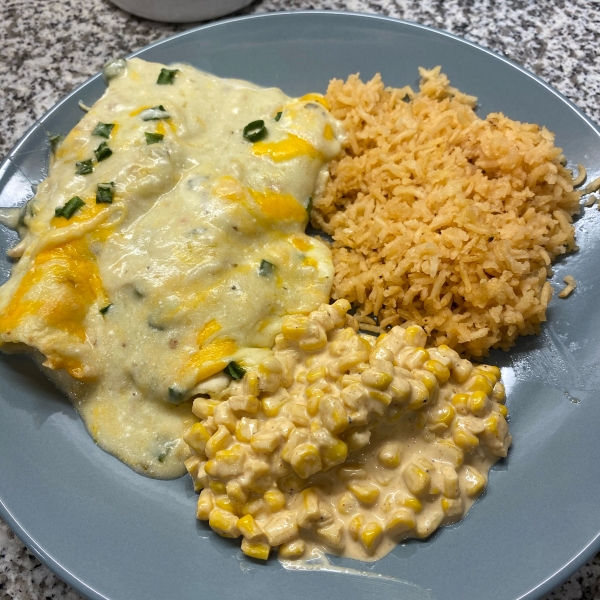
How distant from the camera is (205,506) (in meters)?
1.74

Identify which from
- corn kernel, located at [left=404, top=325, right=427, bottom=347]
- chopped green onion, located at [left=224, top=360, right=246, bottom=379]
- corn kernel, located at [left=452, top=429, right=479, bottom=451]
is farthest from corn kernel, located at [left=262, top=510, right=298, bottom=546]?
corn kernel, located at [left=404, top=325, right=427, bottom=347]

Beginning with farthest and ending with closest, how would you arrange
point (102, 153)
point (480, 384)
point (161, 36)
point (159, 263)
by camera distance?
point (161, 36) → point (102, 153) → point (159, 263) → point (480, 384)

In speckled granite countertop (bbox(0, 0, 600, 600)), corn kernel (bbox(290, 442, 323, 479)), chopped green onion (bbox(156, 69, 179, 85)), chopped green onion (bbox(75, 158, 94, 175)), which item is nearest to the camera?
corn kernel (bbox(290, 442, 323, 479))

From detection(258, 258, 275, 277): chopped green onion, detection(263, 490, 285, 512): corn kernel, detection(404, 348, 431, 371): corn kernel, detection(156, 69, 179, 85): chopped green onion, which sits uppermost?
detection(156, 69, 179, 85): chopped green onion

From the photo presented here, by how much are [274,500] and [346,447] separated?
0.91 feet

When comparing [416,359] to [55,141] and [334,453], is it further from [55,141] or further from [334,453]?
[55,141]

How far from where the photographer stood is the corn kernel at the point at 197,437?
174 cm

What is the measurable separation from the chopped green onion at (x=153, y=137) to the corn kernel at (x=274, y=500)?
4.31ft

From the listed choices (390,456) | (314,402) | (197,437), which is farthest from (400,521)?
(197,437)

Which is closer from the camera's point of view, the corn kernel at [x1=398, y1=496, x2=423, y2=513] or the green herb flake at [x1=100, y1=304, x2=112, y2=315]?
the corn kernel at [x1=398, y1=496, x2=423, y2=513]

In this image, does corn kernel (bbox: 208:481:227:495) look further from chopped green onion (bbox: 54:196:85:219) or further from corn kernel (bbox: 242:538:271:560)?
chopped green onion (bbox: 54:196:85:219)

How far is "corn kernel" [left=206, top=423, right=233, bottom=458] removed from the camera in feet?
5.61

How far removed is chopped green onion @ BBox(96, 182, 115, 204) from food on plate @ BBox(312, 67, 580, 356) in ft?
2.52

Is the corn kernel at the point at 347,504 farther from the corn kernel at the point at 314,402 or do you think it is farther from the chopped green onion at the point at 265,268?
the chopped green onion at the point at 265,268
